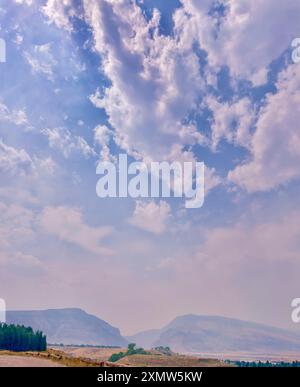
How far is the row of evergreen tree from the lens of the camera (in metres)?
130

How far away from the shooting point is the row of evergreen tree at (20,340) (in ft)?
426

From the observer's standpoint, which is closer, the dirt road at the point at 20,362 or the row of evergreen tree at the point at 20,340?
the dirt road at the point at 20,362

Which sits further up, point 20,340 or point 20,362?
point 20,340

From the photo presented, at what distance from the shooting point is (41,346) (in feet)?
425

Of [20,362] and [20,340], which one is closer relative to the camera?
[20,362]

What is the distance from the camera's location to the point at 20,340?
437ft

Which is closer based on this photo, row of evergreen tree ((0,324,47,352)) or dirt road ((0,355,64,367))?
dirt road ((0,355,64,367))
